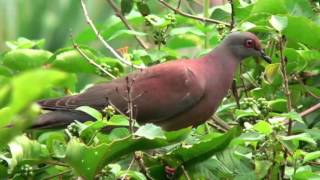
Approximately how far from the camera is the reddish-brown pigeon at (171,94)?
2.19 m

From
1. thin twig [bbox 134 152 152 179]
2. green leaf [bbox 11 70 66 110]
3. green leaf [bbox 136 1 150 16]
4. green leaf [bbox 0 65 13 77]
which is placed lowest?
thin twig [bbox 134 152 152 179]

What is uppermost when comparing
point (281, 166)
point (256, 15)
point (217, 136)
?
point (256, 15)

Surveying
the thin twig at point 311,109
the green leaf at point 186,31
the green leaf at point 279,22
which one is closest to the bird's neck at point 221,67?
the green leaf at point 186,31

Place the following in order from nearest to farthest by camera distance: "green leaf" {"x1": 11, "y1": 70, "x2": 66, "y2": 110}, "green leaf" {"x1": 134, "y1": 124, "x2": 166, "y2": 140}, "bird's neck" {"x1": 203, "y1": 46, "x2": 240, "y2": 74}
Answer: "green leaf" {"x1": 11, "y1": 70, "x2": 66, "y2": 110} → "green leaf" {"x1": 134, "y1": 124, "x2": 166, "y2": 140} → "bird's neck" {"x1": 203, "y1": 46, "x2": 240, "y2": 74}

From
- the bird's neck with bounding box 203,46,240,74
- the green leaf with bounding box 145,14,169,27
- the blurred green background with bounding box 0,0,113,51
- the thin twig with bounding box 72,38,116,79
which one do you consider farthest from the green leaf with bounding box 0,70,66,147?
the blurred green background with bounding box 0,0,113,51

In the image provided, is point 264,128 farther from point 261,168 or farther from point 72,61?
point 72,61

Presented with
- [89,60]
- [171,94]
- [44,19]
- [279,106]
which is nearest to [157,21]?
[89,60]

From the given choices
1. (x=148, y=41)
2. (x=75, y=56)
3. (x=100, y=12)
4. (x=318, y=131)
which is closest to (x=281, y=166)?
(x=318, y=131)

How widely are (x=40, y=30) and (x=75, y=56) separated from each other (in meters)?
3.10

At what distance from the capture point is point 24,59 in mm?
2066

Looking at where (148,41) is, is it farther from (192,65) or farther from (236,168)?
Result: (236,168)

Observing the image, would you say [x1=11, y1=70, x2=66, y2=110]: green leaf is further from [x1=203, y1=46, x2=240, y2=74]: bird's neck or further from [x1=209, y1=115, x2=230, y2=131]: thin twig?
[x1=203, y1=46, x2=240, y2=74]: bird's neck

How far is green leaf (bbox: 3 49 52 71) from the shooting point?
6.77 ft

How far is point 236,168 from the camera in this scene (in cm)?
152
